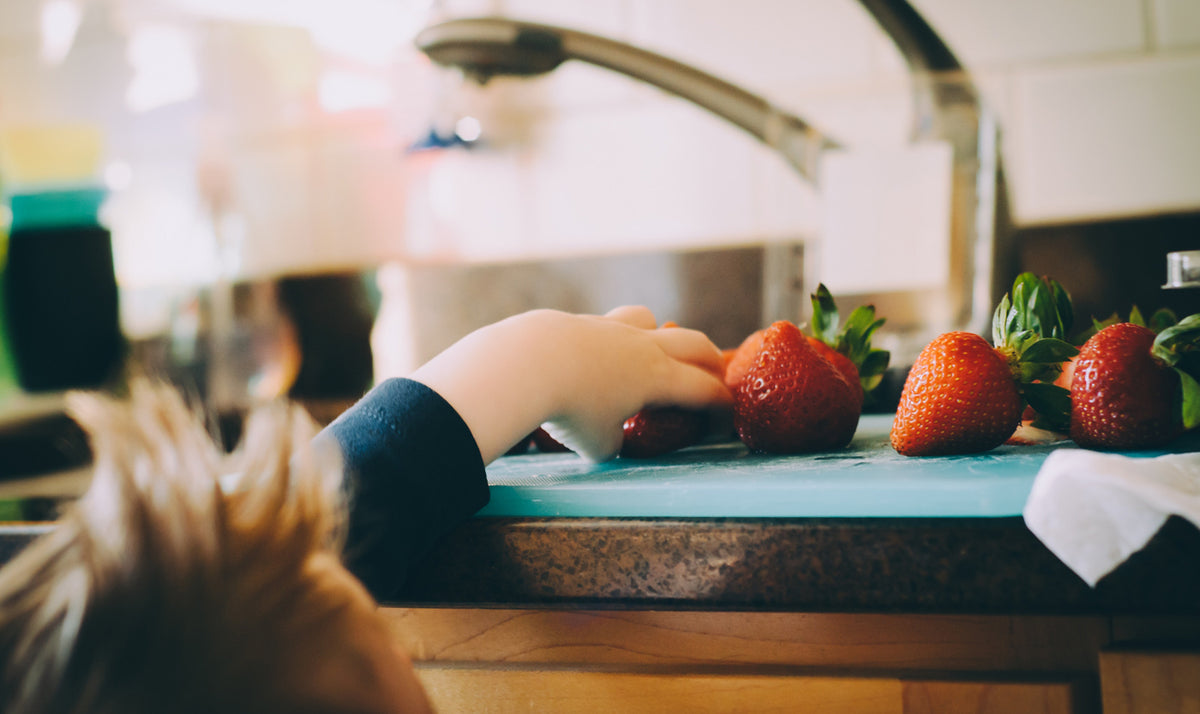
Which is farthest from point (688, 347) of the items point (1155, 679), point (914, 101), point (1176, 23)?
point (1176, 23)

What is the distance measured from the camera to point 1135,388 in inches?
15.1

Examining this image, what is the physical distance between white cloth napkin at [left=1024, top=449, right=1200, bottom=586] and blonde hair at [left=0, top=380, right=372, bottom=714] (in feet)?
0.83

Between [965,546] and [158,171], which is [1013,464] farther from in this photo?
[158,171]

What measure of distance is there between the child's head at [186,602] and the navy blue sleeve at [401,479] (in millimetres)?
68

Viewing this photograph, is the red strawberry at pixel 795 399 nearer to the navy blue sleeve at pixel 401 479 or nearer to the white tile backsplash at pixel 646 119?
the navy blue sleeve at pixel 401 479

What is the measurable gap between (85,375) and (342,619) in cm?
143

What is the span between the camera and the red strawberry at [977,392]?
0.39 meters

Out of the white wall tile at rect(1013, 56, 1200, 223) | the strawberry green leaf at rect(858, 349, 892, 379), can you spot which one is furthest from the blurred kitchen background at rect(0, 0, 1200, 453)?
the strawberry green leaf at rect(858, 349, 892, 379)

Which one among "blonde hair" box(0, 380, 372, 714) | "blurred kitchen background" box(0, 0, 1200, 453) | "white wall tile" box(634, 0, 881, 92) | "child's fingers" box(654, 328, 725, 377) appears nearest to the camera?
"blonde hair" box(0, 380, 372, 714)

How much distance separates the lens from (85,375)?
1397 mm

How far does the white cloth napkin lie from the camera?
29 centimetres

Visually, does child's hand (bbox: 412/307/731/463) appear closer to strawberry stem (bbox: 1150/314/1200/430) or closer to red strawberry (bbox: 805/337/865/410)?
red strawberry (bbox: 805/337/865/410)

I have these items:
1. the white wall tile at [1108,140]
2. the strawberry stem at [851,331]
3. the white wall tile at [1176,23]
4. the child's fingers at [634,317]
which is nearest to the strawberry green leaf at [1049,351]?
the strawberry stem at [851,331]

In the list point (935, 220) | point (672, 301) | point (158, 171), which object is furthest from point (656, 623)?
point (158, 171)
